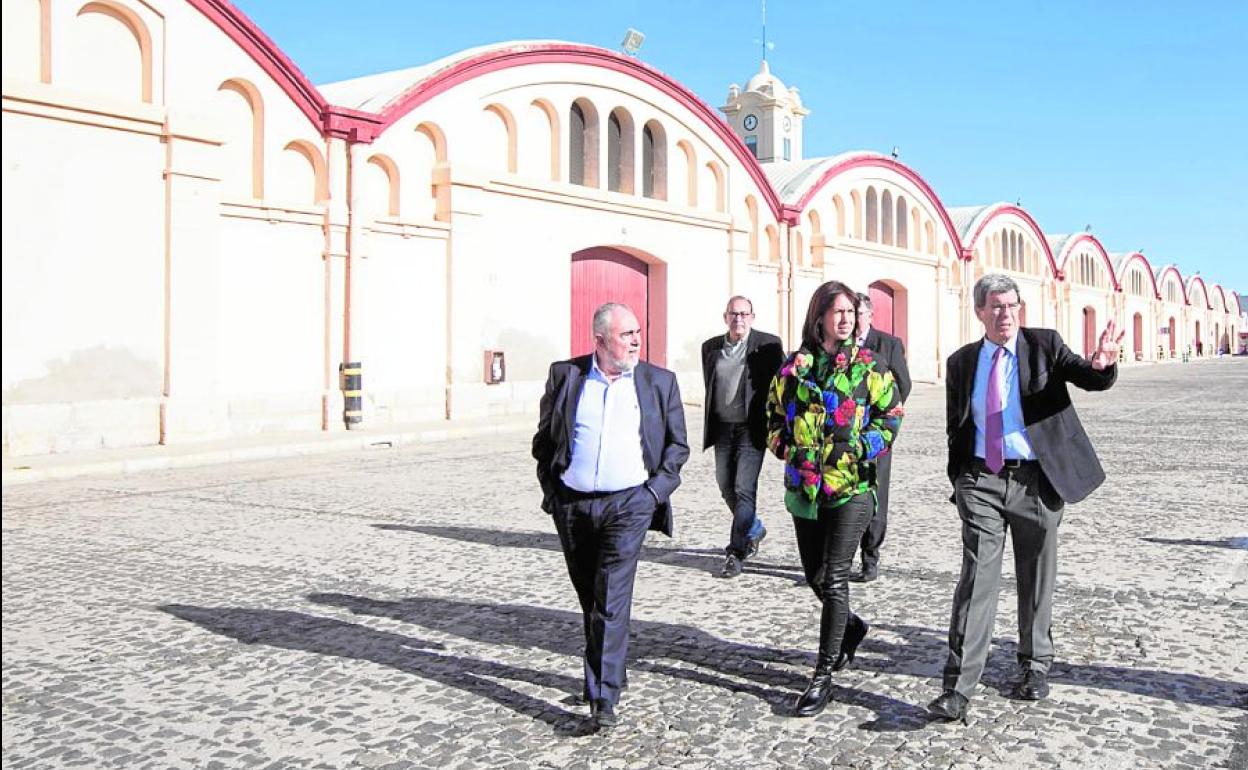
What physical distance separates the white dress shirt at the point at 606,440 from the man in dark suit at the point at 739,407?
2284 mm

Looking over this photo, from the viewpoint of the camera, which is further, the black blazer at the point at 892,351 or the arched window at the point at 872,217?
the arched window at the point at 872,217

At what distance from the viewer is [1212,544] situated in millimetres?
7527

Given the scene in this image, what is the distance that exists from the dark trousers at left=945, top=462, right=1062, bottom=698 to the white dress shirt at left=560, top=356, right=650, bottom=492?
4.23ft

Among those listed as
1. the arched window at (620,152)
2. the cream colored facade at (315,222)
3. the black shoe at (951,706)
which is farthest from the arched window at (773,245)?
the black shoe at (951,706)

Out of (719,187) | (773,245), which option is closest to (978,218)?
(773,245)

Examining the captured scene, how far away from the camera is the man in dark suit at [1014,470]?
4.19m

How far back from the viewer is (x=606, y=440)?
167 inches

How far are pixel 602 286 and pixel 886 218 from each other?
48.7 ft

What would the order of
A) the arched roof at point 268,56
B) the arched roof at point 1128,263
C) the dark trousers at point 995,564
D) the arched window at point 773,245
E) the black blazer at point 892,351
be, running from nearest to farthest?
the dark trousers at point 995,564 → the black blazer at point 892,351 → the arched roof at point 268,56 → the arched window at point 773,245 → the arched roof at point 1128,263

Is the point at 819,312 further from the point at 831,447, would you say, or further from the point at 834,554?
the point at 834,554

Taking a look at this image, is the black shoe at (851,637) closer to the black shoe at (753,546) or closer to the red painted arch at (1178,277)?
the black shoe at (753,546)

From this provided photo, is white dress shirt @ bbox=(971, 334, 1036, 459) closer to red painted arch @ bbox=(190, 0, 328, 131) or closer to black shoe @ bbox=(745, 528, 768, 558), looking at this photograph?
black shoe @ bbox=(745, 528, 768, 558)

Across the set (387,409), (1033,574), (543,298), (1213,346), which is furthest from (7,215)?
(1213,346)

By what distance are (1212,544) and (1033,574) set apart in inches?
157
